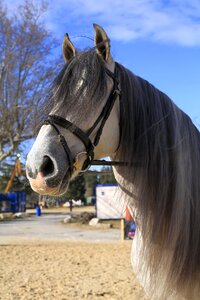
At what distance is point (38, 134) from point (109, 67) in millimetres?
534

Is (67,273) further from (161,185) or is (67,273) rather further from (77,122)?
(77,122)

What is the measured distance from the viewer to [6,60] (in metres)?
13.6

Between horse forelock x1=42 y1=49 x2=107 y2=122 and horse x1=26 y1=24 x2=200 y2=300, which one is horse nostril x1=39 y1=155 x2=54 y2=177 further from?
horse forelock x1=42 y1=49 x2=107 y2=122

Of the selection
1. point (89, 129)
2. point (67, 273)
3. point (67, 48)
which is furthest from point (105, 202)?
point (89, 129)

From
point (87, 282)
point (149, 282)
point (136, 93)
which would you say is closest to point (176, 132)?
point (136, 93)

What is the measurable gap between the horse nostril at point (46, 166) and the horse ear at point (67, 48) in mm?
696

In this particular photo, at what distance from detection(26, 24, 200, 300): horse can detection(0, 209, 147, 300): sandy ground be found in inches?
18.0

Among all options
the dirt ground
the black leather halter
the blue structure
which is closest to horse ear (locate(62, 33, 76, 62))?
the black leather halter

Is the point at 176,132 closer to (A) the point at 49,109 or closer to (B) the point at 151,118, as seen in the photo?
(B) the point at 151,118

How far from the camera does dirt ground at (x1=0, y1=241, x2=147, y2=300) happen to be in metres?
6.49

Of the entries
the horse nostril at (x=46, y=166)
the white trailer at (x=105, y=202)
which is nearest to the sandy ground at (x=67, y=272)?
the horse nostril at (x=46, y=166)

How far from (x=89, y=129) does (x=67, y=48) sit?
0.55 m

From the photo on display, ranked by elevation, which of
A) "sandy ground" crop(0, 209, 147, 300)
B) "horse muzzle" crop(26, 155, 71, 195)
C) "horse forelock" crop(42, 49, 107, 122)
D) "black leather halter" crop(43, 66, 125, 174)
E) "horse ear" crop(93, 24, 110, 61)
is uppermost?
"horse ear" crop(93, 24, 110, 61)

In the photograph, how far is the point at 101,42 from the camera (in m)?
2.18
